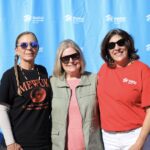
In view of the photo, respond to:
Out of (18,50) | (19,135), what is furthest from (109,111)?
(18,50)

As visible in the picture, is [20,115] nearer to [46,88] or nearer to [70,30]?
[46,88]

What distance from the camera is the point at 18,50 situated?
2143 mm

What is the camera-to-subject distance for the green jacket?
2.08m

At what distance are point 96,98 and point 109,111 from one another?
147mm

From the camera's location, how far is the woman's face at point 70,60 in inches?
84.7

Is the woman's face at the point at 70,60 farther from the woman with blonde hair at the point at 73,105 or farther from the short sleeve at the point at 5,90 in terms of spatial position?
the short sleeve at the point at 5,90

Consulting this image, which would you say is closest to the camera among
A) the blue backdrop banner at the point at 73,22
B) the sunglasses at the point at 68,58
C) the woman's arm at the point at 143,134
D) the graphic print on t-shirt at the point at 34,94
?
the woman's arm at the point at 143,134

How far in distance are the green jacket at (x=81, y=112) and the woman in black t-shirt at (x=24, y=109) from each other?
6 cm

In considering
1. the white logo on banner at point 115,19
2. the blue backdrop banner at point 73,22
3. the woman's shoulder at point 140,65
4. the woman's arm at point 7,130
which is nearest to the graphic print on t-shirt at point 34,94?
the woman's arm at point 7,130

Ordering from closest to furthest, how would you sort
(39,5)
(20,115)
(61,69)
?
(20,115) → (61,69) → (39,5)

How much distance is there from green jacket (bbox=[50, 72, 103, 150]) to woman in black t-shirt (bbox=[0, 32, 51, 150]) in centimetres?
6

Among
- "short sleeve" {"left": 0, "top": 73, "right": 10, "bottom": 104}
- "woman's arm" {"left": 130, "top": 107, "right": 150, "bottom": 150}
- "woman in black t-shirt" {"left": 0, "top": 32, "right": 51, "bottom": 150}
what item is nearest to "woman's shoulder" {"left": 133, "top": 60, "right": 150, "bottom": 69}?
"woman's arm" {"left": 130, "top": 107, "right": 150, "bottom": 150}

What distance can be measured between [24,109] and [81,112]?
0.36m

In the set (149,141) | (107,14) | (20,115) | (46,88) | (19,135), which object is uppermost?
(107,14)
